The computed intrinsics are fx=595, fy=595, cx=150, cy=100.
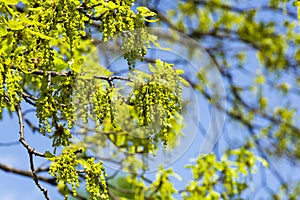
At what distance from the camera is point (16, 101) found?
1471 mm

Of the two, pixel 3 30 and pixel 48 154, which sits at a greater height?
pixel 3 30

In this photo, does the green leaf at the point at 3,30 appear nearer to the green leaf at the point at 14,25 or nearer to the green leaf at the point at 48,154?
the green leaf at the point at 14,25

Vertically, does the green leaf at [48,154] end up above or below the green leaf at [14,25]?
below

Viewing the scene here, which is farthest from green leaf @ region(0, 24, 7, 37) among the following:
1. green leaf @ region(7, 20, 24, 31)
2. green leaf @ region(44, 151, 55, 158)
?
green leaf @ region(44, 151, 55, 158)

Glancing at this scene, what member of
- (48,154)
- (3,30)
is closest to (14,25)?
(3,30)

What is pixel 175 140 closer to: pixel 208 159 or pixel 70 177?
pixel 70 177

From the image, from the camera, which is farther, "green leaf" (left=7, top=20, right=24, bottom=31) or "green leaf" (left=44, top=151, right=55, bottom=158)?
"green leaf" (left=44, top=151, right=55, bottom=158)

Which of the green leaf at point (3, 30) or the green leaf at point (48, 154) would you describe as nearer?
the green leaf at point (3, 30)

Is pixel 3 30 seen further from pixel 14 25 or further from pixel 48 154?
pixel 48 154

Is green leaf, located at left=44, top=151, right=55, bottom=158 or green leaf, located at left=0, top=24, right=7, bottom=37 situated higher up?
green leaf, located at left=0, top=24, right=7, bottom=37

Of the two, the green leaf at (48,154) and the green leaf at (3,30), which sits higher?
the green leaf at (3,30)

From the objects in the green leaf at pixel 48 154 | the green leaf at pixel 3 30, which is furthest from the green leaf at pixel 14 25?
the green leaf at pixel 48 154

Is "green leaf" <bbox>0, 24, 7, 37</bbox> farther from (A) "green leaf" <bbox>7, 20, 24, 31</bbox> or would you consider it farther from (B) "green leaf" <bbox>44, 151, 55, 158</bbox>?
(B) "green leaf" <bbox>44, 151, 55, 158</bbox>

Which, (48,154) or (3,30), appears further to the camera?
(48,154)
